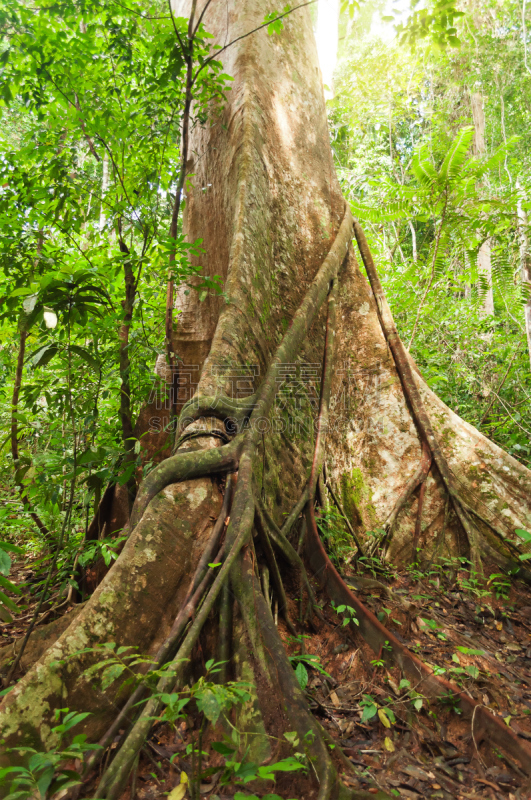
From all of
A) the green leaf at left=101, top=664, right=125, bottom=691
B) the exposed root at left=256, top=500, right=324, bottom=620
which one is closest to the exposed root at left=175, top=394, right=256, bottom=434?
the exposed root at left=256, top=500, right=324, bottom=620

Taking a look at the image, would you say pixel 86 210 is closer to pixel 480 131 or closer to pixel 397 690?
pixel 397 690

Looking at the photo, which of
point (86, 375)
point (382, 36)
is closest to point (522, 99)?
point (382, 36)

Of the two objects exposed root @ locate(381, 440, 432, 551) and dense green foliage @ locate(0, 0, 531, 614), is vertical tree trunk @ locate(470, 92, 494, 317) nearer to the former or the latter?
dense green foliage @ locate(0, 0, 531, 614)

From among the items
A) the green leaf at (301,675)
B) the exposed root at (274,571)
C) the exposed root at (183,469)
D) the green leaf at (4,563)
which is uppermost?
the exposed root at (183,469)

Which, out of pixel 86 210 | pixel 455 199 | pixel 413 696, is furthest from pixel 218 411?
pixel 455 199

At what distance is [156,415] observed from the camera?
363 cm

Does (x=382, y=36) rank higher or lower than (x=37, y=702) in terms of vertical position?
higher

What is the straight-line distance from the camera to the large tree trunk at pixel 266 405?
6.21ft

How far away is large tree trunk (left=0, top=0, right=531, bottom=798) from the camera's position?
1.89 metres

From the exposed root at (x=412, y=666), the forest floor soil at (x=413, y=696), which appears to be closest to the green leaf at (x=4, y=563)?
the forest floor soil at (x=413, y=696)

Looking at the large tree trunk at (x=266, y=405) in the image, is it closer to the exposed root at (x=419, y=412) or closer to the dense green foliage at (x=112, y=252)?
the exposed root at (x=419, y=412)

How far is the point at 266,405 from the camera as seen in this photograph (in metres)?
2.88

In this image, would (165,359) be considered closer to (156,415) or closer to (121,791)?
(156,415)

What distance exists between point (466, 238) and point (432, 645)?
14.4 feet
